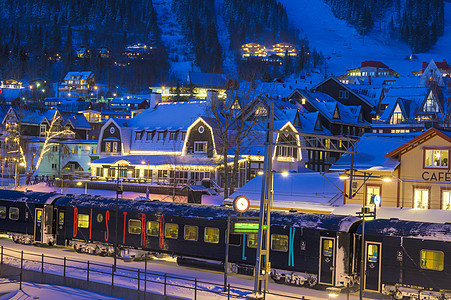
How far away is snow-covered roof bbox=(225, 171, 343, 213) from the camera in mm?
46938

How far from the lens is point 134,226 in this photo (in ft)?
129

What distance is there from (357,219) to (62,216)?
21.6 m

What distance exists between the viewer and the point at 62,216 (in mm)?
43312

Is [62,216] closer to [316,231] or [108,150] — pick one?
[316,231]

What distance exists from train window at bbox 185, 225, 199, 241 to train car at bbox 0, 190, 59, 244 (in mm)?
12304

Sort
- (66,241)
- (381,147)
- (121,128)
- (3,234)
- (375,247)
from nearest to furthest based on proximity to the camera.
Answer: (375,247) → (66,241) → (381,147) → (3,234) → (121,128)

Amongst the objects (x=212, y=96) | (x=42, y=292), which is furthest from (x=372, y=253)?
(x=212, y=96)

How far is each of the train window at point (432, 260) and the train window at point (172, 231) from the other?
14708mm

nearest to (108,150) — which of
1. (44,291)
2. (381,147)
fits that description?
(381,147)

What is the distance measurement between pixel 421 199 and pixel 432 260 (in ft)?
49.3

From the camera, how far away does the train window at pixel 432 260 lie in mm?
28078

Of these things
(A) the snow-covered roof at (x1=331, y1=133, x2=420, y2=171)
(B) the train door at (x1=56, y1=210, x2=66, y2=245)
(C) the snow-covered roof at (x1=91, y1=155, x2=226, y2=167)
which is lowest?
(B) the train door at (x1=56, y1=210, x2=66, y2=245)

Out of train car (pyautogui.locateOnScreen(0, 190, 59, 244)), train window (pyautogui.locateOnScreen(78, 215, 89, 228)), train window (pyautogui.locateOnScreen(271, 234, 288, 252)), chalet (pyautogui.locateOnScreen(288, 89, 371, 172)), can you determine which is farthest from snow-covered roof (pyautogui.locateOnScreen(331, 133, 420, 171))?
chalet (pyautogui.locateOnScreen(288, 89, 371, 172))

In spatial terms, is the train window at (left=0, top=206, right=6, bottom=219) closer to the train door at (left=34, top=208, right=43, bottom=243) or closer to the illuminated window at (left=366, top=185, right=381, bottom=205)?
the train door at (left=34, top=208, right=43, bottom=243)
